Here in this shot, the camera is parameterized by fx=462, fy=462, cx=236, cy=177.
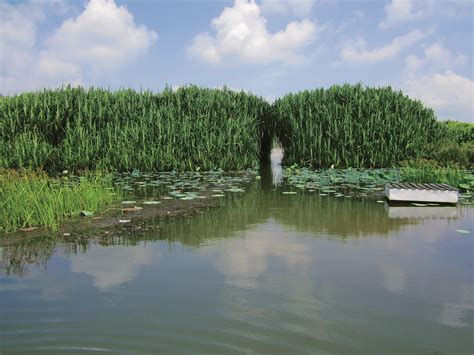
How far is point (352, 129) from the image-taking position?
14.7 meters

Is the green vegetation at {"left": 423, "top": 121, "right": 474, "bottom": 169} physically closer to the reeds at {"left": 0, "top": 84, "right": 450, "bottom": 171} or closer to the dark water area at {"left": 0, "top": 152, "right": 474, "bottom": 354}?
the reeds at {"left": 0, "top": 84, "right": 450, "bottom": 171}

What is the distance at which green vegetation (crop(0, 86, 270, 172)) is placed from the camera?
548 inches

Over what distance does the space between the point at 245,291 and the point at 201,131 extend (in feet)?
36.0

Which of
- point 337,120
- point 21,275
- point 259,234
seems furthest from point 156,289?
point 337,120

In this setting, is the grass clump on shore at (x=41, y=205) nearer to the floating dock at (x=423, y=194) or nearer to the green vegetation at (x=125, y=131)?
the floating dock at (x=423, y=194)

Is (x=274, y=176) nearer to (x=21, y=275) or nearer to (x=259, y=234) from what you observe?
(x=259, y=234)

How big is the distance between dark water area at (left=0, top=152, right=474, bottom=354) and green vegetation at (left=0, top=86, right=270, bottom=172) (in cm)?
823

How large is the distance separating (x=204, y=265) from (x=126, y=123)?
10.7 metres

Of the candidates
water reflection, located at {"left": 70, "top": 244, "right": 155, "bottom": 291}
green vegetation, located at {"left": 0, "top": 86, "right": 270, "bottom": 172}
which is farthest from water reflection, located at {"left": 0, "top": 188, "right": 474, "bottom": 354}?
green vegetation, located at {"left": 0, "top": 86, "right": 270, "bottom": 172}

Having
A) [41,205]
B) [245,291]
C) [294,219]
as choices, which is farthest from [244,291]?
[41,205]

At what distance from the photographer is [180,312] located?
126 inches

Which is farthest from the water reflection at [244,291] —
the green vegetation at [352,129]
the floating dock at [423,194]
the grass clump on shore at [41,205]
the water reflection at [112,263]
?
the green vegetation at [352,129]

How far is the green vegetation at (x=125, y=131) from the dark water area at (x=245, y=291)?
8231 mm

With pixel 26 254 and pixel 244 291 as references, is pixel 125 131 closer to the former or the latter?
pixel 26 254
